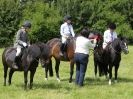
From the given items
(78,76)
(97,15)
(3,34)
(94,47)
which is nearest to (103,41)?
(94,47)

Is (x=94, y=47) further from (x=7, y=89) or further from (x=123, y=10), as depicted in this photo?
(x=123, y=10)

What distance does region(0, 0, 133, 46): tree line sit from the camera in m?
47.0

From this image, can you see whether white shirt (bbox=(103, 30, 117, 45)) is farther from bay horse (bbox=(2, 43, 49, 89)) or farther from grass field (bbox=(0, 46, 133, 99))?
bay horse (bbox=(2, 43, 49, 89))

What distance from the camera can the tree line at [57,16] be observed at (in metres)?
47.0

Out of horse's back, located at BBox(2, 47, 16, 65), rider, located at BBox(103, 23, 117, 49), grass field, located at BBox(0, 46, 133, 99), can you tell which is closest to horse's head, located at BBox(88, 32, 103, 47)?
rider, located at BBox(103, 23, 117, 49)

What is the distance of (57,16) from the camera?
50219 mm

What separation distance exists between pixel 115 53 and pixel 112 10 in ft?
131

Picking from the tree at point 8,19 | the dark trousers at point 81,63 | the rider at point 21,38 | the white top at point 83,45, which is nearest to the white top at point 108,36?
the white top at point 83,45

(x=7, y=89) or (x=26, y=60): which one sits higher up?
(x=26, y=60)

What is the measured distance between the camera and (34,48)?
47.6ft

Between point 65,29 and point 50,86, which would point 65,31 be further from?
point 50,86

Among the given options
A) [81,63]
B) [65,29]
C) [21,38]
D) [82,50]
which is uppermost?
[65,29]

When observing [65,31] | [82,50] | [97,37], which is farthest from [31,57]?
[97,37]

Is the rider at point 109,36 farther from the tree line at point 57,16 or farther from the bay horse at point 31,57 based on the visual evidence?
the tree line at point 57,16
